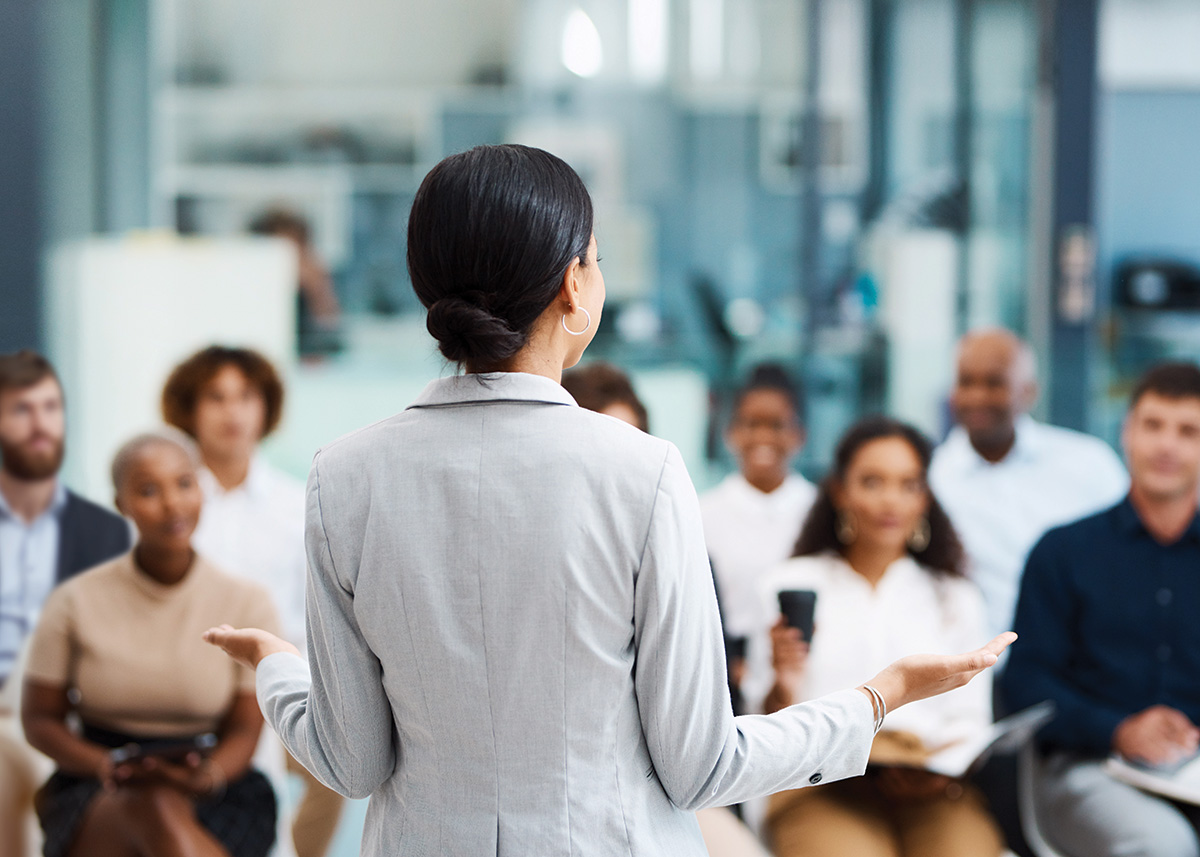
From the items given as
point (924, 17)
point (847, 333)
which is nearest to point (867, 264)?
point (847, 333)

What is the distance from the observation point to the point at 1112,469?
3168 mm

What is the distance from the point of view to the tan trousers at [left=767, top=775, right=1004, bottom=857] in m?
2.01

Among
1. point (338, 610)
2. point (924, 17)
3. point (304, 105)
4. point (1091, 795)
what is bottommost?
point (1091, 795)

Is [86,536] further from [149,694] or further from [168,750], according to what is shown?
[168,750]

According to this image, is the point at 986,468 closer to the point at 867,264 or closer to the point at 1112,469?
the point at 1112,469

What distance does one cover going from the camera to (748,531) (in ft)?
9.33

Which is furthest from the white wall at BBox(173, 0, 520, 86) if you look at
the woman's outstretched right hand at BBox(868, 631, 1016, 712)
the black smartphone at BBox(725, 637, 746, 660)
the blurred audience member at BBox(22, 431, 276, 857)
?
the woman's outstretched right hand at BBox(868, 631, 1016, 712)

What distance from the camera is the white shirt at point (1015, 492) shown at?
3.00 metres

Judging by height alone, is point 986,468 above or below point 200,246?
below

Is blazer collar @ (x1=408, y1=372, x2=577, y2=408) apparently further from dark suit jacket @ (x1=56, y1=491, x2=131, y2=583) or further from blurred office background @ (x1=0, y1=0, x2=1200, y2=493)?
blurred office background @ (x1=0, y1=0, x2=1200, y2=493)

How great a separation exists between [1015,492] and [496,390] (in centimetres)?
246

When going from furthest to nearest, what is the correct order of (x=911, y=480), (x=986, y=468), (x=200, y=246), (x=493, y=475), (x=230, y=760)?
(x=200, y=246)
(x=986, y=468)
(x=911, y=480)
(x=230, y=760)
(x=493, y=475)

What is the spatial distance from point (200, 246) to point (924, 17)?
2.65 metres

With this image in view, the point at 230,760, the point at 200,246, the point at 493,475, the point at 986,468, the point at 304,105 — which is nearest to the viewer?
the point at 493,475
